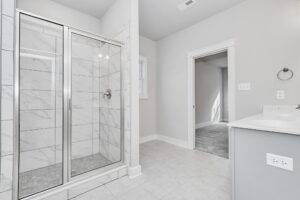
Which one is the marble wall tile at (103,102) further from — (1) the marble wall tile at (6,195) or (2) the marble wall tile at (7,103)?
(1) the marble wall tile at (6,195)

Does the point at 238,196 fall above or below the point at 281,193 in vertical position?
below

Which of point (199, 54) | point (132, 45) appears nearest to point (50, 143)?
point (132, 45)

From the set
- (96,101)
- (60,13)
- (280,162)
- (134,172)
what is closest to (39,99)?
(96,101)

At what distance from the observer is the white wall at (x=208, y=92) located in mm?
5235

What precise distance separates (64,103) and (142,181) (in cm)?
141

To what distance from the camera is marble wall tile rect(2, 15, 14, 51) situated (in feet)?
3.82

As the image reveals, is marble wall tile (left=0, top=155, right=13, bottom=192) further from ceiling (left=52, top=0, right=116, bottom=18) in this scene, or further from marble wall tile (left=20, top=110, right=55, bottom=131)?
ceiling (left=52, top=0, right=116, bottom=18)

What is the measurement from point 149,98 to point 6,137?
9.16ft

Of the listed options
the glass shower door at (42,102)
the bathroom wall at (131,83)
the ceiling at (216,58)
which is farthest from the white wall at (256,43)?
the glass shower door at (42,102)

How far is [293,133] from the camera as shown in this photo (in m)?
0.85

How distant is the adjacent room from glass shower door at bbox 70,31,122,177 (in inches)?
0.7

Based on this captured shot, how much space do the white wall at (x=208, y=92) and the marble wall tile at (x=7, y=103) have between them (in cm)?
491

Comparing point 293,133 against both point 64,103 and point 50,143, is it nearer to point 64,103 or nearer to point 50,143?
point 64,103

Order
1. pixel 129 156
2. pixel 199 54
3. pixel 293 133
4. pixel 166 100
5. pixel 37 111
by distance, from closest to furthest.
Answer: pixel 293 133 → pixel 129 156 → pixel 37 111 → pixel 199 54 → pixel 166 100
